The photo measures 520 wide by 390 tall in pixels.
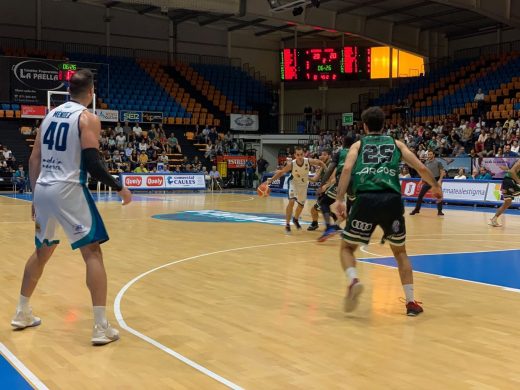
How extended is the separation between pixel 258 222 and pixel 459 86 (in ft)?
75.6

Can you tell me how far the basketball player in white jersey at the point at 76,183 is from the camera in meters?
4.92

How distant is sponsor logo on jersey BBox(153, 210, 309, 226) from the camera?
1577cm

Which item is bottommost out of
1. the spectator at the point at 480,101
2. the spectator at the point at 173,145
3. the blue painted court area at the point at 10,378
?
the blue painted court area at the point at 10,378

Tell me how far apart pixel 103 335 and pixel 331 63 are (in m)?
33.3

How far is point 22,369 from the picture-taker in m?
4.34

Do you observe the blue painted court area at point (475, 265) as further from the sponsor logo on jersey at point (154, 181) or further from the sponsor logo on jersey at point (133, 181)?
the sponsor logo on jersey at point (154, 181)

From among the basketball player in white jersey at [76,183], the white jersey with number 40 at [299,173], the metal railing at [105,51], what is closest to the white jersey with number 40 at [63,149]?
the basketball player in white jersey at [76,183]

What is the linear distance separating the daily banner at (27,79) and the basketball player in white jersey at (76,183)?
2817 centimetres

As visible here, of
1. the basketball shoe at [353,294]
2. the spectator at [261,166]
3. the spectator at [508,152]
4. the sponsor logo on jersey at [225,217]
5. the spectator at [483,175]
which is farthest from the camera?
the spectator at [261,166]

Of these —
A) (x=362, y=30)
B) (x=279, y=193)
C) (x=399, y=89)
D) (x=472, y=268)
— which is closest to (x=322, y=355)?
(x=472, y=268)

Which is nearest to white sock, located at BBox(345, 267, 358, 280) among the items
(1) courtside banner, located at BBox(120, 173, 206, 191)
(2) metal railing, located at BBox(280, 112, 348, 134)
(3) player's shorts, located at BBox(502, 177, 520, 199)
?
(3) player's shorts, located at BBox(502, 177, 520, 199)

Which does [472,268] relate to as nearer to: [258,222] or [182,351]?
[182,351]

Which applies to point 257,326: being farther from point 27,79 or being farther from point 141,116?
point 141,116

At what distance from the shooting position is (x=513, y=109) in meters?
28.5
